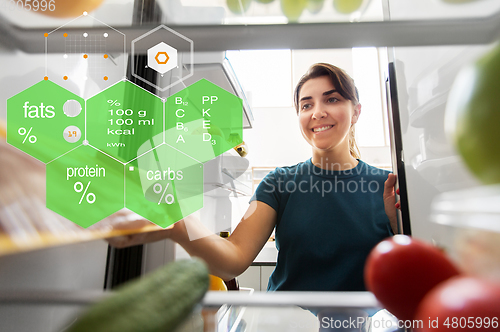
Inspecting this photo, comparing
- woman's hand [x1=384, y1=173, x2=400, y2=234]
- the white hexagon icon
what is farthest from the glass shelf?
woman's hand [x1=384, y1=173, x2=400, y2=234]

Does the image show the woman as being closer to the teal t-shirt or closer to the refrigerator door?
the teal t-shirt

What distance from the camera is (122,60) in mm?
608

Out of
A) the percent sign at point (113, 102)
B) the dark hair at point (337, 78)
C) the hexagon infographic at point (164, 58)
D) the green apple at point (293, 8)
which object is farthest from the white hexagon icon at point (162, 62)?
the dark hair at point (337, 78)

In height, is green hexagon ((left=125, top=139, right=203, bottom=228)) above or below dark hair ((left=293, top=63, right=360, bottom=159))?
below

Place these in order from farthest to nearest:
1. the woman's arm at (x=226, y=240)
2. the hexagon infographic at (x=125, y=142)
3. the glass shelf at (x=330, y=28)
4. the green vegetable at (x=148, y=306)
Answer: the woman's arm at (x=226, y=240) < the hexagon infographic at (x=125, y=142) < the glass shelf at (x=330, y=28) < the green vegetable at (x=148, y=306)

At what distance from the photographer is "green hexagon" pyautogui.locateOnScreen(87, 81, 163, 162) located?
1.90ft

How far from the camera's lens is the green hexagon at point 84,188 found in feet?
1.02

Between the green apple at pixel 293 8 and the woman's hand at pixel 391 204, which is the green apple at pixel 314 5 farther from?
the woman's hand at pixel 391 204

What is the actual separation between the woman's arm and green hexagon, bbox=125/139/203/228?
3 centimetres

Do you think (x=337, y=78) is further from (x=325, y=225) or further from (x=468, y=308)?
(x=468, y=308)

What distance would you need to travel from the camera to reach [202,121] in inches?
25.7

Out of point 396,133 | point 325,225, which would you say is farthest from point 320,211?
point 396,133

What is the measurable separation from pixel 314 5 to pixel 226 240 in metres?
0.47

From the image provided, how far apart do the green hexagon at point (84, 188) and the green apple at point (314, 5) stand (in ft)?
1.06
